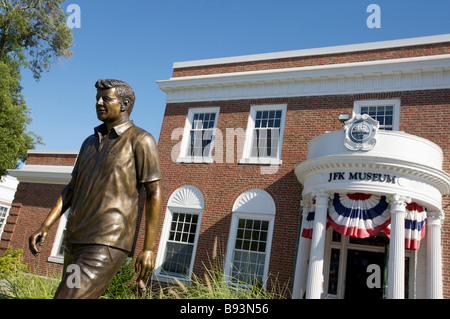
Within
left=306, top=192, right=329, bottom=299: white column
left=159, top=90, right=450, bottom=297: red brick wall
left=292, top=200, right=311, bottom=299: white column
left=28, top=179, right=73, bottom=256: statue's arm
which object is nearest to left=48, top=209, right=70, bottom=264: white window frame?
left=159, top=90, right=450, bottom=297: red brick wall

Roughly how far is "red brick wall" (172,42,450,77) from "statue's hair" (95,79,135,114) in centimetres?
1262

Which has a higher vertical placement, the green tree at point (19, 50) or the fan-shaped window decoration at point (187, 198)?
the green tree at point (19, 50)

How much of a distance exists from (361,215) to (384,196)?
0.85 meters

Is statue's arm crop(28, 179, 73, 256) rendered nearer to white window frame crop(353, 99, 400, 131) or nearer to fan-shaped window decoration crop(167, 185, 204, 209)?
fan-shaped window decoration crop(167, 185, 204, 209)

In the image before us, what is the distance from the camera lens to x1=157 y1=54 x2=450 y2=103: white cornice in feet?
42.1

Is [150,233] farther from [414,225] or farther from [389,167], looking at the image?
[414,225]

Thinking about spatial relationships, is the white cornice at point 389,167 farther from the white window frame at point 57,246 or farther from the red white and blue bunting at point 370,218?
the white window frame at point 57,246

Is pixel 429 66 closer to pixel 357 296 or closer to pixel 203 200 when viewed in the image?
pixel 357 296

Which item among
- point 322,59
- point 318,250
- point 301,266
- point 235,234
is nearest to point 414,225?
point 318,250

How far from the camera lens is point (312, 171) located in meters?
11.6

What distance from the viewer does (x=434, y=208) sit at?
35.6ft

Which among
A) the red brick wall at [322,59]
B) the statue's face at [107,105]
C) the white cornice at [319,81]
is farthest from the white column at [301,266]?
the statue's face at [107,105]

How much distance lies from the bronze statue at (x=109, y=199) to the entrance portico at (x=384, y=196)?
26.3 ft

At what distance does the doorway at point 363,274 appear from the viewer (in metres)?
12.3
